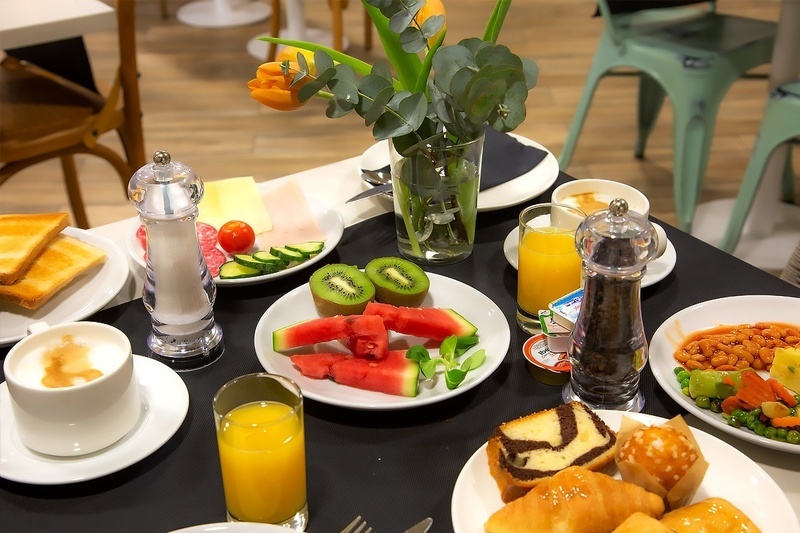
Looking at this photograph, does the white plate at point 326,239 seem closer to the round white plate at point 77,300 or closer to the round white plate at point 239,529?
the round white plate at point 77,300

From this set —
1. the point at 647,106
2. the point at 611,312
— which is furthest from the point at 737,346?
the point at 647,106

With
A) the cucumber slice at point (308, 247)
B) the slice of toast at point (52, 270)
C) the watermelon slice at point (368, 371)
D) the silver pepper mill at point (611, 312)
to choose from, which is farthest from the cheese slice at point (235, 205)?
the silver pepper mill at point (611, 312)

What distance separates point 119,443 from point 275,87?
1.80ft

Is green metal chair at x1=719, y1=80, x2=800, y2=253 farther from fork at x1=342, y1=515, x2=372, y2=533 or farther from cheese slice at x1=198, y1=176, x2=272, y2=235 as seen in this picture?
fork at x1=342, y1=515, x2=372, y2=533

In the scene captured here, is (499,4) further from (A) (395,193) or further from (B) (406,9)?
(A) (395,193)

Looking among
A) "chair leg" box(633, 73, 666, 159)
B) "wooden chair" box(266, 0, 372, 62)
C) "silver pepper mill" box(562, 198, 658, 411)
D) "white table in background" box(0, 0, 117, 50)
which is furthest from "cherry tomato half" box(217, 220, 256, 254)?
"wooden chair" box(266, 0, 372, 62)

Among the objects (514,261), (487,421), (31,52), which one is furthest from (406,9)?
(31,52)

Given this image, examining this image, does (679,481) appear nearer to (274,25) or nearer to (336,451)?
(336,451)

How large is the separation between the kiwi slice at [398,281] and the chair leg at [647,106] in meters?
2.42

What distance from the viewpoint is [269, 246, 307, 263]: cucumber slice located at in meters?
1.44

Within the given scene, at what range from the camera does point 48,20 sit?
2.32 m

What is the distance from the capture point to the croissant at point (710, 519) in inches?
34.1

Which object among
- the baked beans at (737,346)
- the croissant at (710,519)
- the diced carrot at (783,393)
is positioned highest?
the croissant at (710,519)

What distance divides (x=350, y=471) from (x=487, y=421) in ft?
0.64
